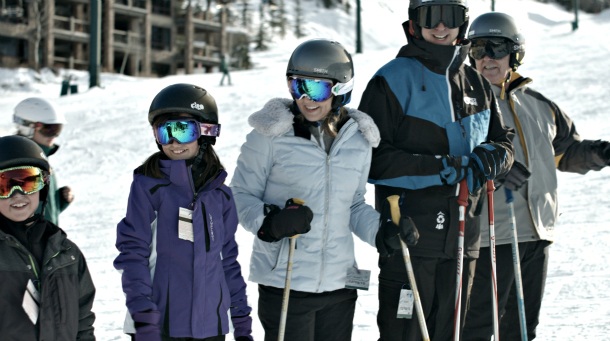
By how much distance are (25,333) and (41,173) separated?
58 centimetres

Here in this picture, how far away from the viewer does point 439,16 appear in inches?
176

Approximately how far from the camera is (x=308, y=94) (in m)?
4.23

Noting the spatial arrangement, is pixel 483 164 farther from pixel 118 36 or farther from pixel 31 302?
pixel 118 36

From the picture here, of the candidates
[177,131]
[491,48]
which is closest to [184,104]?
[177,131]

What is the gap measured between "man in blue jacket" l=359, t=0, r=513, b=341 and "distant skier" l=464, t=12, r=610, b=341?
555mm

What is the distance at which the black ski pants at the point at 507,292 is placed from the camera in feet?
16.3

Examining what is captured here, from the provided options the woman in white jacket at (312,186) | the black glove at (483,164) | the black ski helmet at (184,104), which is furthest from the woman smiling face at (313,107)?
the black glove at (483,164)

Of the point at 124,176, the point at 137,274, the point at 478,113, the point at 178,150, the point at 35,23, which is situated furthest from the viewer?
the point at 35,23

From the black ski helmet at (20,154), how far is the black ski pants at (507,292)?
2441mm

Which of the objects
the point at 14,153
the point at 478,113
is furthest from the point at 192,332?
the point at 478,113

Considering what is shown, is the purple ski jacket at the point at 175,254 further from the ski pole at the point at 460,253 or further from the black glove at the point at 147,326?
the ski pole at the point at 460,253

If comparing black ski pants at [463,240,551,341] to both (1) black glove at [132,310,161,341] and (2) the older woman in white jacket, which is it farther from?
(1) black glove at [132,310,161,341]

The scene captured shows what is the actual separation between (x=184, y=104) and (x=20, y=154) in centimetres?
76

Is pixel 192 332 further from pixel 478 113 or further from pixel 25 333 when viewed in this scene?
pixel 478 113
